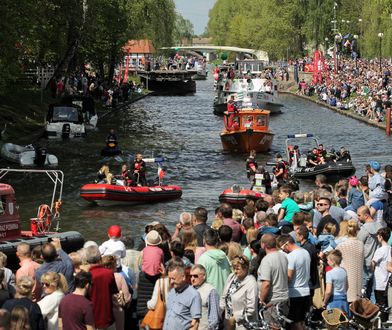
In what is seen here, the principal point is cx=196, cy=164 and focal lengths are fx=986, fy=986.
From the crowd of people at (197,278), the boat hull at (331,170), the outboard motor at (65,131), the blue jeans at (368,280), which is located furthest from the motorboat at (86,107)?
the blue jeans at (368,280)

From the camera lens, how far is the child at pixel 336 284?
1288 centimetres

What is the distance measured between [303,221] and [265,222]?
1290 millimetres

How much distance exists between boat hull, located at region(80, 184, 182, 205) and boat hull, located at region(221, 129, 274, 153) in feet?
53.2

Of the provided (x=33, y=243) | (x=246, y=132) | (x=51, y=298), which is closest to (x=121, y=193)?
(x=33, y=243)

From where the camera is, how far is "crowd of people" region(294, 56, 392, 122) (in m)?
65.3

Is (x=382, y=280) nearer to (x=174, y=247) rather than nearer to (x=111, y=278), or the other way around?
(x=174, y=247)

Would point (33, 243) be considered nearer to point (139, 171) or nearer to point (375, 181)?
point (375, 181)

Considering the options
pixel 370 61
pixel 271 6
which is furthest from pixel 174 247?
pixel 271 6

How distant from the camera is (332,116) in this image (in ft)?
234

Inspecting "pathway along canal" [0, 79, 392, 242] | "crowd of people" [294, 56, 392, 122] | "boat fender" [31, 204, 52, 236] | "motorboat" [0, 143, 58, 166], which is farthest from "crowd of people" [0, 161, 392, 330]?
"crowd of people" [294, 56, 392, 122]

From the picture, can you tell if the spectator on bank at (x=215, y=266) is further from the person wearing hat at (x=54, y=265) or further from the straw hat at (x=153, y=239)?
the person wearing hat at (x=54, y=265)

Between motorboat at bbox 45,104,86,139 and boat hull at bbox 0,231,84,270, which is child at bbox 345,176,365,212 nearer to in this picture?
boat hull at bbox 0,231,84,270

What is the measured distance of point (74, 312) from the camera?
10727mm

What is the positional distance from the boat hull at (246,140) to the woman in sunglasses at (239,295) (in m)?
36.2
